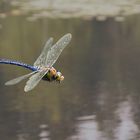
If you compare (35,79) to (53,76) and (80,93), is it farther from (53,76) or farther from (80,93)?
(80,93)

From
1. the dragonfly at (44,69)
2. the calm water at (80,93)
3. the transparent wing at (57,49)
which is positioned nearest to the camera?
the dragonfly at (44,69)

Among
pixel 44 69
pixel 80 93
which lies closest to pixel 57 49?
pixel 44 69

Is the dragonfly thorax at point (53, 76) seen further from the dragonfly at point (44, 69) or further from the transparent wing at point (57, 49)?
the transparent wing at point (57, 49)

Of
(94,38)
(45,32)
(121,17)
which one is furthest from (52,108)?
(121,17)

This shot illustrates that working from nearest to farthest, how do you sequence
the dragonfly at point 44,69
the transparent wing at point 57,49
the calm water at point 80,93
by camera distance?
1. the dragonfly at point 44,69
2. the transparent wing at point 57,49
3. the calm water at point 80,93

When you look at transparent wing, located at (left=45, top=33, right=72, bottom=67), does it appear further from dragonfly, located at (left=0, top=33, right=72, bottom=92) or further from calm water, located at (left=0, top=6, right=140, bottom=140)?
calm water, located at (left=0, top=6, right=140, bottom=140)

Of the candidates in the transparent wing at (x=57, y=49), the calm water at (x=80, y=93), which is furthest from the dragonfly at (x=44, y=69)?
the calm water at (x=80, y=93)

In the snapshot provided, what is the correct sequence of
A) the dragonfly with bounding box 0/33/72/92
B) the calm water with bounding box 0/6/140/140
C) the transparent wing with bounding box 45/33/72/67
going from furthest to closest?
the calm water with bounding box 0/6/140/140 → the transparent wing with bounding box 45/33/72/67 → the dragonfly with bounding box 0/33/72/92

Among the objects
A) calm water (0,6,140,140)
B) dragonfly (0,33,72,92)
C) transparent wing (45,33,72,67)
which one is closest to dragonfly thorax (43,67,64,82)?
dragonfly (0,33,72,92)

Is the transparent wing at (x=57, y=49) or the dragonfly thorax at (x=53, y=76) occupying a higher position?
the transparent wing at (x=57, y=49)
